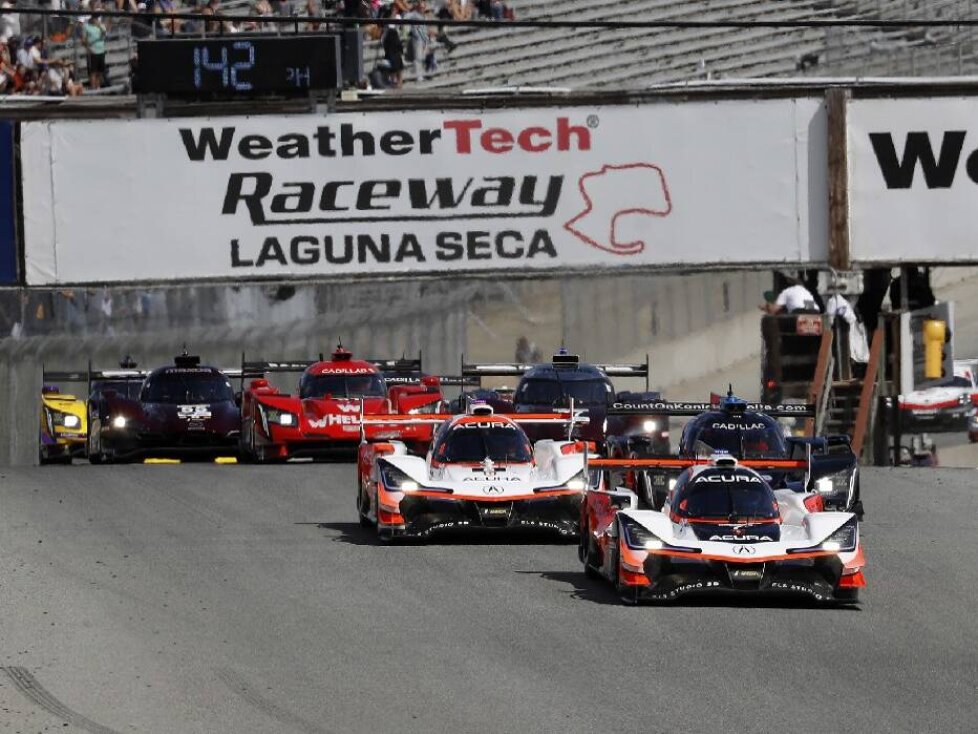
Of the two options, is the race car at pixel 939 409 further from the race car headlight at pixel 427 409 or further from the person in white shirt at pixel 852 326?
the race car headlight at pixel 427 409

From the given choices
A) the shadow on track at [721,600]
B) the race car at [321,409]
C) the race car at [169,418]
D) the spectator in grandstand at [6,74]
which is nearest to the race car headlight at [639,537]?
the shadow on track at [721,600]

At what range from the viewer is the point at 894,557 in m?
19.4

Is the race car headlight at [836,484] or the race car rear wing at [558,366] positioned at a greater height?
the race car rear wing at [558,366]

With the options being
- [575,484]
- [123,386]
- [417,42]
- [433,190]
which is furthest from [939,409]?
[575,484]

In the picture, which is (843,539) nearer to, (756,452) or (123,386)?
(756,452)

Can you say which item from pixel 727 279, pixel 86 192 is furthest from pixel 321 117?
pixel 727 279

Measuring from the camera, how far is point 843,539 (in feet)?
53.4

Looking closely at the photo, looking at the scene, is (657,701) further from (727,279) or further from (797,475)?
(727,279)

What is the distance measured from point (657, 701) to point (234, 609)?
14.9 feet

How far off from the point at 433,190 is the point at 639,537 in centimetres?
1503

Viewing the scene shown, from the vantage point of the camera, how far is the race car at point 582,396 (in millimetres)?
27672

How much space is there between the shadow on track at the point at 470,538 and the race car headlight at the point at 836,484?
7.89 feet

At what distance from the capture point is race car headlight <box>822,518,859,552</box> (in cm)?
1620

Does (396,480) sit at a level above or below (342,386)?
below
